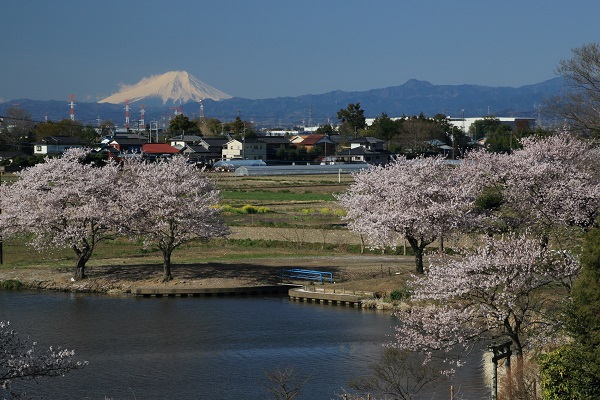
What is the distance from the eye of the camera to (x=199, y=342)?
2973 cm

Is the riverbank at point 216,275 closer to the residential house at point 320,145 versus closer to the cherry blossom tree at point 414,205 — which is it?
the cherry blossom tree at point 414,205

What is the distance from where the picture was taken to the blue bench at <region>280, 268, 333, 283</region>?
3844 cm

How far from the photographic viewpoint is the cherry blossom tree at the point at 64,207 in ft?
128

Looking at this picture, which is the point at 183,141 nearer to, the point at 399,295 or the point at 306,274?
the point at 306,274

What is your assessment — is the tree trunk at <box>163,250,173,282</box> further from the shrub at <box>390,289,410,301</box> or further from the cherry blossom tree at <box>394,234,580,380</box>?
the cherry blossom tree at <box>394,234,580,380</box>

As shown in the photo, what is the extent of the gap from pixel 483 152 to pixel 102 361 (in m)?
23.6

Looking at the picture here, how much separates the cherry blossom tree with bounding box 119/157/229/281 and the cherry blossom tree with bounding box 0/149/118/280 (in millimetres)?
1030

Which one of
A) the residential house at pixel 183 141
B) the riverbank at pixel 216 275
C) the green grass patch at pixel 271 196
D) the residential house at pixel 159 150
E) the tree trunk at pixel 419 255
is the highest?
the residential house at pixel 183 141

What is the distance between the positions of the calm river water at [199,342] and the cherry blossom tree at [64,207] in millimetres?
2788

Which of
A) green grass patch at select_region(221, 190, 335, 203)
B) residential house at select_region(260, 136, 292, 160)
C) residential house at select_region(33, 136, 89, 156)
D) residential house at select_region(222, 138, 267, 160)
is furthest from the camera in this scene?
residential house at select_region(260, 136, 292, 160)

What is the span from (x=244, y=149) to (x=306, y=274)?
293 ft

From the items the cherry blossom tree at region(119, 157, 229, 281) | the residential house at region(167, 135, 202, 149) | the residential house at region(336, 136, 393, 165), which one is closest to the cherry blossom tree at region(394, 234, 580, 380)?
the cherry blossom tree at region(119, 157, 229, 281)

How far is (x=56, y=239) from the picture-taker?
38.8 metres

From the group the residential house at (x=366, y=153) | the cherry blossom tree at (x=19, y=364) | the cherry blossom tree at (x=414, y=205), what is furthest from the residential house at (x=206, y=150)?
the cherry blossom tree at (x=19, y=364)
